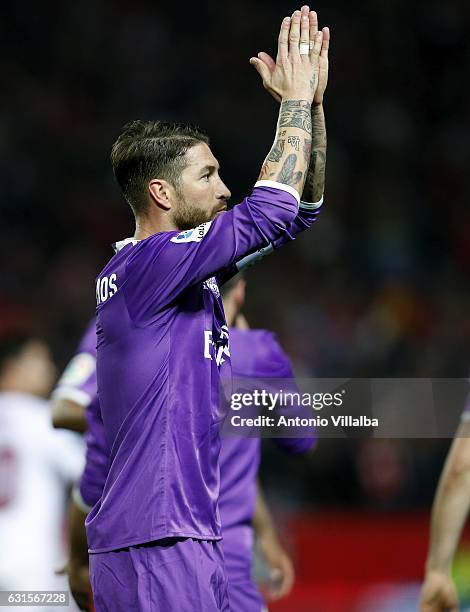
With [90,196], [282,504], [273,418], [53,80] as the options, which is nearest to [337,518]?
[282,504]

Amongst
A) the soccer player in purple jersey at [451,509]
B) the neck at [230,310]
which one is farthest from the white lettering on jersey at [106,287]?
the soccer player in purple jersey at [451,509]

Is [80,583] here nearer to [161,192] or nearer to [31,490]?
[31,490]

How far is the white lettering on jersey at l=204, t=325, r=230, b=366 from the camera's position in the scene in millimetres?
3068

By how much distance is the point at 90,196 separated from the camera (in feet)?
38.8

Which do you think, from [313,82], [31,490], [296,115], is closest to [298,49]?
[313,82]

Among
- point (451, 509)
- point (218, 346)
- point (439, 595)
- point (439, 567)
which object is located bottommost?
point (439, 595)

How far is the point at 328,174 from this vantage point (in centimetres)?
1260

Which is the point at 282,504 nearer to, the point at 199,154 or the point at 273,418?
the point at 273,418

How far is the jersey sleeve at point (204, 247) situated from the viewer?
9.43 ft

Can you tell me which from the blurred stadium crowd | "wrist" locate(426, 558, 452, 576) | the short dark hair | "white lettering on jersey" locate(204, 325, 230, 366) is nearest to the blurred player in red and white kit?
"wrist" locate(426, 558, 452, 576)

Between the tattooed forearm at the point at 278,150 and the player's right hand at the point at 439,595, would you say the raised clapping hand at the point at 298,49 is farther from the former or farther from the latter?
the player's right hand at the point at 439,595

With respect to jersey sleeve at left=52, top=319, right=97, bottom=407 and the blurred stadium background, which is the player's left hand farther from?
the blurred stadium background

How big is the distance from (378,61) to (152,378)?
11816mm

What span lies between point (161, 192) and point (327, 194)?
9.51 m
